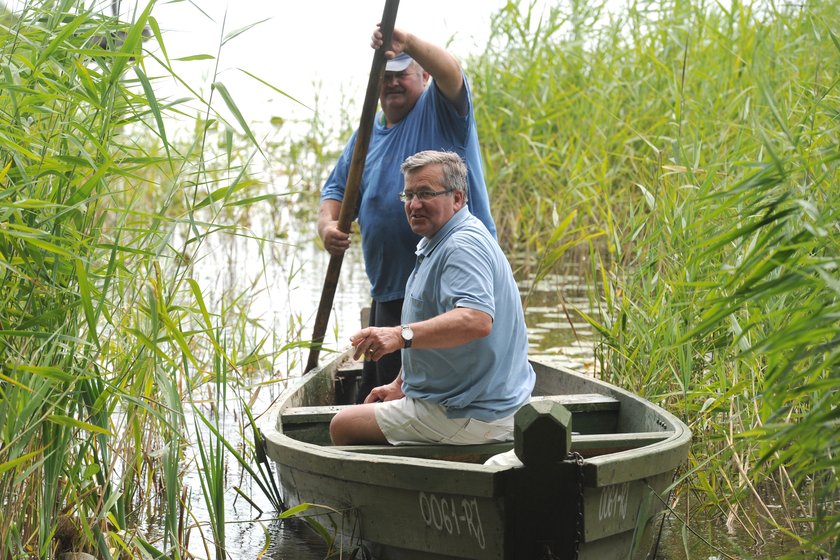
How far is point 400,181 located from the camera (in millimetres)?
5090

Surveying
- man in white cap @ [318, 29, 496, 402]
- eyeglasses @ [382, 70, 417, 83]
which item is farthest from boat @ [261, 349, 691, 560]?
eyeglasses @ [382, 70, 417, 83]

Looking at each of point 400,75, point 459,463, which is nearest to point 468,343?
point 459,463

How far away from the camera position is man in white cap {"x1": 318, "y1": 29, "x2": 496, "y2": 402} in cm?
498

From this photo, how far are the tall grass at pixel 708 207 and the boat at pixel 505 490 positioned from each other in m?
0.34

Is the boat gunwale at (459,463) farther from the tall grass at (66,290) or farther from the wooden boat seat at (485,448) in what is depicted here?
the tall grass at (66,290)

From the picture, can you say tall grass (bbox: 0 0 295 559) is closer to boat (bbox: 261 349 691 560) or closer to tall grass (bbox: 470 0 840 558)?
boat (bbox: 261 349 691 560)

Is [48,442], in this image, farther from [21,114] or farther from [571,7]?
[571,7]

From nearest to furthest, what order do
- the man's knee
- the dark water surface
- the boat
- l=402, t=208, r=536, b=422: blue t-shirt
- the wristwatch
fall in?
the boat < the wristwatch < l=402, t=208, r=536, b=422: blue t-shirt < the man's knee < the dark water surface

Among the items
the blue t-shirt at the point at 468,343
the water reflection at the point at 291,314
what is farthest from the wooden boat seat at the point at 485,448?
the water reflection at the point at 291,314

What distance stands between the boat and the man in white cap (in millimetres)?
949

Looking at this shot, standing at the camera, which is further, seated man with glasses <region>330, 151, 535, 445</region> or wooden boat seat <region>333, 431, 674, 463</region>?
wooden boat seat <region>333, 431, 674, 463</region>

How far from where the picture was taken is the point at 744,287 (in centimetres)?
291

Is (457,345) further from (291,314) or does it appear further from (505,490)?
(291,314)

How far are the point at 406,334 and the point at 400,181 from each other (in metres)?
1.46
